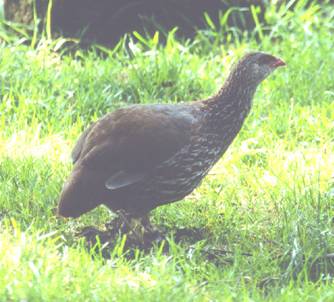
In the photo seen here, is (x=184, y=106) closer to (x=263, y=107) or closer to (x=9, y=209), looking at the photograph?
(x=9, y=209)

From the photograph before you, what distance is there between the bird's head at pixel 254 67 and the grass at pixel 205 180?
687mm

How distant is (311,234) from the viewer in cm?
522

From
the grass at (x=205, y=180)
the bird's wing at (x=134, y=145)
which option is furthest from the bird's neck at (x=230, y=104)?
the grass at (x=205, y=180)

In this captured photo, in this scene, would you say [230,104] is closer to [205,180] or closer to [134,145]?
[134,145]

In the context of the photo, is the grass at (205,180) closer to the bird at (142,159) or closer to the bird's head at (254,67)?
the bird at (142,159)

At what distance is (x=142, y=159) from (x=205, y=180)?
1.14m

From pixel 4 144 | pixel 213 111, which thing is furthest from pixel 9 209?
pixel 213 111

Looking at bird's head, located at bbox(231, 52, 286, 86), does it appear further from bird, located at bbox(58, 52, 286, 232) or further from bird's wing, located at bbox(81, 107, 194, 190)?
bird's wing, located at bbox(81, 107, 194, 190)

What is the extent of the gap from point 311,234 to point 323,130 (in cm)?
171

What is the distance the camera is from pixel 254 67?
19.1 ft

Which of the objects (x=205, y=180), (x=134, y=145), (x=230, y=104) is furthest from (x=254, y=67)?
(x=134, y=145)

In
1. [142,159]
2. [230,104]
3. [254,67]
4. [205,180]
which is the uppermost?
[254,67]

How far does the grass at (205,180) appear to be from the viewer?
4570 millimetres

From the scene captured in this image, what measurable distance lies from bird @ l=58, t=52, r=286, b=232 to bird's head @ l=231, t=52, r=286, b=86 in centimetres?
40
